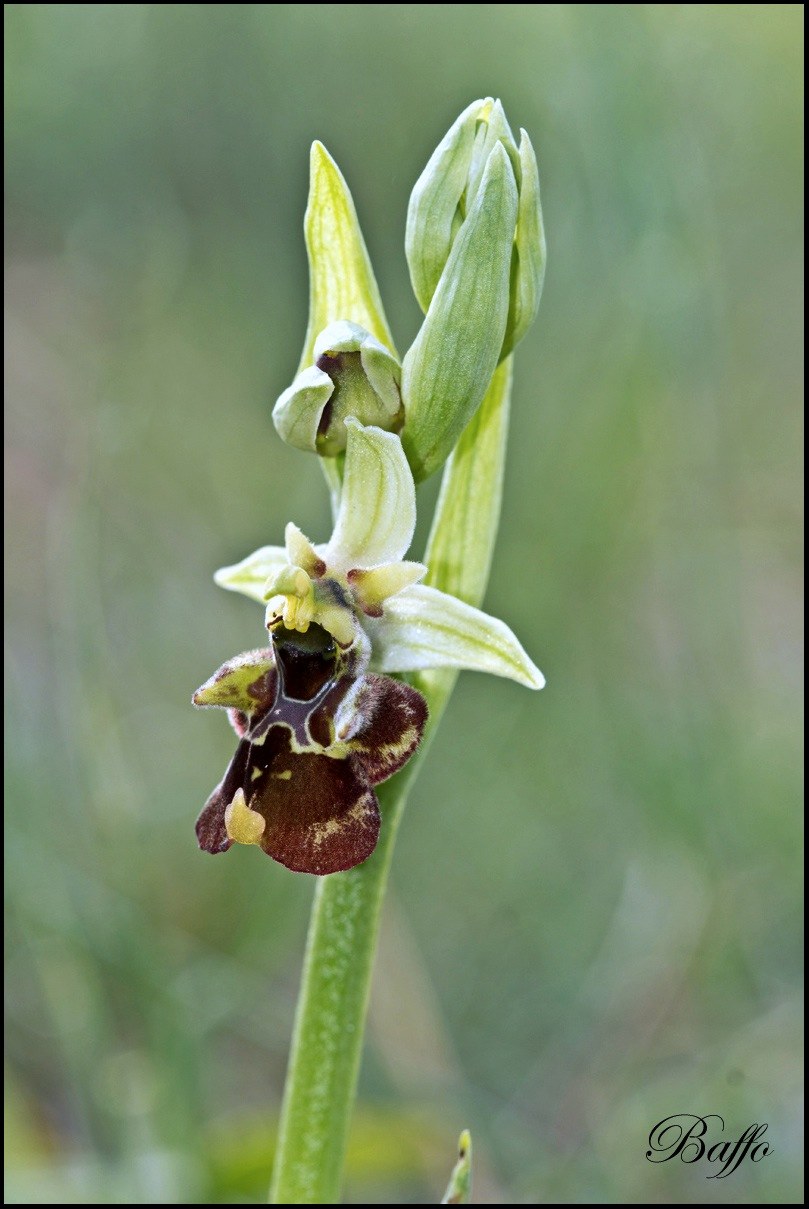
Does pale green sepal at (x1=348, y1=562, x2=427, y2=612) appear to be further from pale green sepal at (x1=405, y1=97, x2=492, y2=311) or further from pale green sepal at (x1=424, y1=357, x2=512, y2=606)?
pale green sepal at (x1=405, y1=97, x2=492, y2=311)

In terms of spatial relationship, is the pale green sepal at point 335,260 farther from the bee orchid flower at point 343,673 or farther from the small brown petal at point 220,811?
the small brown petal at point 220,811

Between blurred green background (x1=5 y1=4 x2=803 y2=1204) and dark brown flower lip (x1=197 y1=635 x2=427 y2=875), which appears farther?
blurred green background (x1=5 y1=4 x2=803 y2=1204)

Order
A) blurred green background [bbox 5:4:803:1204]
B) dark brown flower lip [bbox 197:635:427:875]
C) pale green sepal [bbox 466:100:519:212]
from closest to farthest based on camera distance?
dark brown flower lip [bbox 197:635:427:875], pale green sepal [bbox 466:100:519:212], blurred green background [bbox 5:4:803:1204]

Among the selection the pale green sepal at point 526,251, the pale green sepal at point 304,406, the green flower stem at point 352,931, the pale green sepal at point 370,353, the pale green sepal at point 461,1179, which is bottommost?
the pale green sepal at point 461,1179

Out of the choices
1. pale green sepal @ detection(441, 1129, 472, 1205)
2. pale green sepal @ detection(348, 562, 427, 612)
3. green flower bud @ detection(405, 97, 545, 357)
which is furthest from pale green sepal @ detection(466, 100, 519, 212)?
pale green sepal @ detection(441, 1129, 472, 1205)

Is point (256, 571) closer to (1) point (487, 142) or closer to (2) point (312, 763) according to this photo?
(2) point (312, 763)

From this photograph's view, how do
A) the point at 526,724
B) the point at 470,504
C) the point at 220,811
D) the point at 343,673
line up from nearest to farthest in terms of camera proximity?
the point at 220,811 → the point at 343,673 → the point at 470,504 → the point at 526,724

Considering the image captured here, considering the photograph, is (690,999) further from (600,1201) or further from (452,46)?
(452,46)

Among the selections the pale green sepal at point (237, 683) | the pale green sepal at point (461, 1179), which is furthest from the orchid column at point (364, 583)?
the pale green sepal at point (461, 1179)

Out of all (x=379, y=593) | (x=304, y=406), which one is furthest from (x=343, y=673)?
(x=304, y=406)
